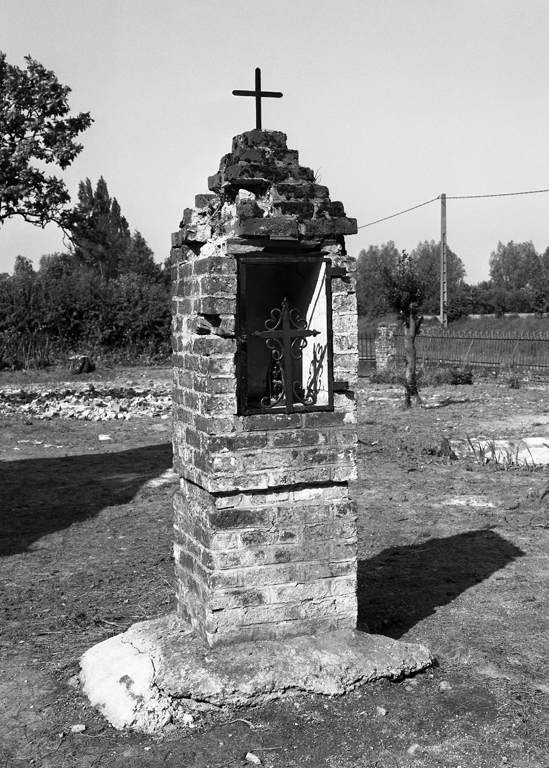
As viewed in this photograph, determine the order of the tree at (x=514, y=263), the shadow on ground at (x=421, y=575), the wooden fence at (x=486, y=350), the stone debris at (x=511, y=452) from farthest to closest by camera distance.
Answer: the tree at (x=514, y=263)
the wooden fence at (x=486, y=350)
the stone debris at (x=511, y=452)
the shadow on ground at (x=421, y=575)

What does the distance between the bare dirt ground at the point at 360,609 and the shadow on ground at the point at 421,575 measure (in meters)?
0.02

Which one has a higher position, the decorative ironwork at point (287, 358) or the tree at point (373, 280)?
the tree at point (373, 280)

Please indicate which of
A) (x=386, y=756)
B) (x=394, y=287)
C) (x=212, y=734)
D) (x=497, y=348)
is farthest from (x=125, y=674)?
(x=497, y=348)

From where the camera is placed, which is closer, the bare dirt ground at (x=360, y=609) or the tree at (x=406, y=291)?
the bare dirt ground at (x=360, y=609)

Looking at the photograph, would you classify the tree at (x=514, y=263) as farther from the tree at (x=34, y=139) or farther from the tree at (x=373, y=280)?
the tree at (x=34, y=139)

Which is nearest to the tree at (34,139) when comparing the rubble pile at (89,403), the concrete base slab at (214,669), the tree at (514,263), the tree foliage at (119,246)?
the rubble pile at (89,403)

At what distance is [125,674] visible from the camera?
417 cm

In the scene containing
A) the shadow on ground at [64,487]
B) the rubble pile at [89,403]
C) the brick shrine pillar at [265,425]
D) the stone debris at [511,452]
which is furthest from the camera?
the rubble pile at [89,403]

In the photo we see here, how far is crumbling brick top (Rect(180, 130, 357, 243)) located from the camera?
436 cm

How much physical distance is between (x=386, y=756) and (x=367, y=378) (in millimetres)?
20188

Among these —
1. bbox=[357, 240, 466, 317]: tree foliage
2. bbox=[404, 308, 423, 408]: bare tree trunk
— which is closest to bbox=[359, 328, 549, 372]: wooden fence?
bbox=[357, 240, 466, 317]: tree foliage

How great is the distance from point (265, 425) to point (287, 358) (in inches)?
16.2

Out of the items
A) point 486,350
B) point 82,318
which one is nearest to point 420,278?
point 486,350

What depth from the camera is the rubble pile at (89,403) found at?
1650 cm
